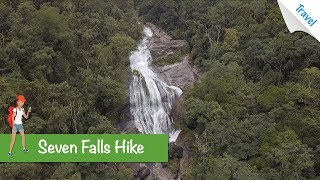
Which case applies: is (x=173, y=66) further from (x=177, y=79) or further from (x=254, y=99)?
(x=254, y=99)

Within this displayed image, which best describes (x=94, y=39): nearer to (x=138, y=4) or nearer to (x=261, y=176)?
(x=261, y=176)

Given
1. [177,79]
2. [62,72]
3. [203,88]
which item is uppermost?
[177,79]

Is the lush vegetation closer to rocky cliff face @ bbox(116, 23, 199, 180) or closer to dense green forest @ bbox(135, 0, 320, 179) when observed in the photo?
rocky cliff face @ bbox(116, 23, 199, 180)

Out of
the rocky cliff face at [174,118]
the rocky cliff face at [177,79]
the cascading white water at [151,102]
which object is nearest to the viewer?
the rocky cliff face at [174,118]

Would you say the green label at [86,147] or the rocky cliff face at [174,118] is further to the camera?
the rocky cliff face at [174,118]

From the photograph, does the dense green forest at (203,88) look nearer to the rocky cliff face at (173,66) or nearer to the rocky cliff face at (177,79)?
the rocky cliff face at (177,79)

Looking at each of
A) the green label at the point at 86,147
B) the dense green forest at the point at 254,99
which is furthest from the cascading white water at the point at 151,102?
the green label at the point at 86,147

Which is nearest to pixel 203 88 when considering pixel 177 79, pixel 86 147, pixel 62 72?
pixel 177 79
